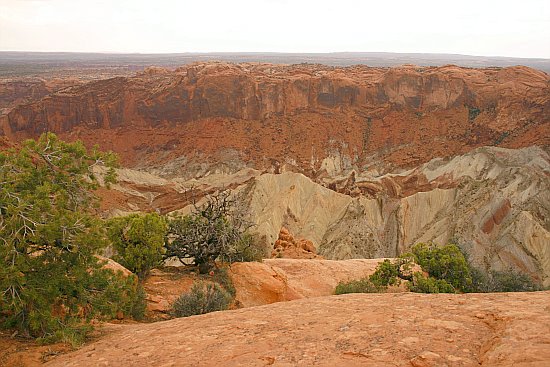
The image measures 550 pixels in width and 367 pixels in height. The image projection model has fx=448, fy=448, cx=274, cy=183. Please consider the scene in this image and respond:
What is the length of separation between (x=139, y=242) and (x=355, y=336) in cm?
1042

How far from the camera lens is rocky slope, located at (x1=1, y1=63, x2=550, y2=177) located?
59500 mm

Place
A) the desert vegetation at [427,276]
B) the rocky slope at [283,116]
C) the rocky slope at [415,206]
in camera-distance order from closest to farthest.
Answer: the desert vegetation at [427,276] → the rocky slope at [415,206] → the rocky slope at [283,116]

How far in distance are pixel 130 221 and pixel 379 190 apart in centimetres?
3606

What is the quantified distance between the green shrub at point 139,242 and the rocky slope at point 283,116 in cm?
4389

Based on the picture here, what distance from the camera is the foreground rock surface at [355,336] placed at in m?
5.68

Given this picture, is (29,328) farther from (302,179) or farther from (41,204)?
(302,179)

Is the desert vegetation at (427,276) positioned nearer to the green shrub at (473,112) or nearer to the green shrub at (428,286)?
the green shrub at (428,286)

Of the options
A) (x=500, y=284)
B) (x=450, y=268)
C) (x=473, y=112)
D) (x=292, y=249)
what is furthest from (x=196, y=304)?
(x=473, y=112)

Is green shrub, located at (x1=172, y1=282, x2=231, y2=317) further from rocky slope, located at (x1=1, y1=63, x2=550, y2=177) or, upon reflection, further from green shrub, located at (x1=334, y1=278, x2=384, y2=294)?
rocky slope, located at (x1=1, y1=63, x2=550, y2=177)

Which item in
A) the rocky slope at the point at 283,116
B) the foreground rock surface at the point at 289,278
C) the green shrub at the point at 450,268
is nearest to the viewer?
the foreground rock surface at the point at 289,278

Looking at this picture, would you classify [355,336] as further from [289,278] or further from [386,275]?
[289,278]

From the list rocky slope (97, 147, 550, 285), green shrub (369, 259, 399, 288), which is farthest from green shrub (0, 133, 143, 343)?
rocky slope (97, 147, 550, 285)

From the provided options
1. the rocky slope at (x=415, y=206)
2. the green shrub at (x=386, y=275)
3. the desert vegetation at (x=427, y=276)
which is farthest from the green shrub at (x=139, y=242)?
the rocky slope at (x=415, y=206)

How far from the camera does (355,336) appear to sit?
21.4ft
